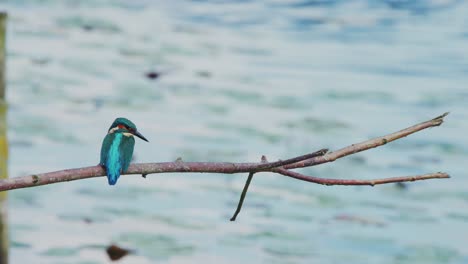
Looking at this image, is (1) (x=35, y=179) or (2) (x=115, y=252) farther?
(2) (x=115, y=252)

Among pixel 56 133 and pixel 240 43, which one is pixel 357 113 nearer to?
pixel 56 133

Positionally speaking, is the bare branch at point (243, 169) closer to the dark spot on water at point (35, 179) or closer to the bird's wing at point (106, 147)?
the dark spot on water at point (35, 179)

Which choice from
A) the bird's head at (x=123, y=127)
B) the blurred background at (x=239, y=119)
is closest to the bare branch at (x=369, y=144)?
the bird's head at (x=123, y=127)

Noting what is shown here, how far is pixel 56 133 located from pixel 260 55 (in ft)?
14.1

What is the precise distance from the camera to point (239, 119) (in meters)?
9.44

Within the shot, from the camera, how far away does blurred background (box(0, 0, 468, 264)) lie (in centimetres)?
657

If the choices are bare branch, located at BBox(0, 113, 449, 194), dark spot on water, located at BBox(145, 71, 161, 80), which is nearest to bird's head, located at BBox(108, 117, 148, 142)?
bare branch, located at BBox(0, 113, 449, 194)

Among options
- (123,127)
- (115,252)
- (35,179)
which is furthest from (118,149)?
(115,252)

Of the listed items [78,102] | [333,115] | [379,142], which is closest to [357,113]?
[333,115]

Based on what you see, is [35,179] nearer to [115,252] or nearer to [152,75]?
[115,252]

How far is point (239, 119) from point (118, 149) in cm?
735

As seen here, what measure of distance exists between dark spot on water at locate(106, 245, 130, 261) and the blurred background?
0.05m

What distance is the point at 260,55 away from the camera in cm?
1260

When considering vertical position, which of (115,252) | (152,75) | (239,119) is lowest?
(152,75)
